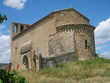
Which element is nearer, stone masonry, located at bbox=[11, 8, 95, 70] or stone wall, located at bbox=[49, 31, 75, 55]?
stone masonry, located at bbox=[11, 8, 95, 70]

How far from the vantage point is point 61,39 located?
68.3 ft

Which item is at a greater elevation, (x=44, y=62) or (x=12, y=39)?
(x=12, y=39)

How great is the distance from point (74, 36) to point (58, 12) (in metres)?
3.37

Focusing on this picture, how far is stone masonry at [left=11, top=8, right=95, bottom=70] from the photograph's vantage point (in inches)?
753

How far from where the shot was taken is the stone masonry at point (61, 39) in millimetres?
19133

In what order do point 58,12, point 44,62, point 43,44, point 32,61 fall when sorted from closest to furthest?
1. point 44,62
2. point 58,12
3. point 43,44
4. point 32,61

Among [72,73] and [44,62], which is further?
Answer: [44,62]

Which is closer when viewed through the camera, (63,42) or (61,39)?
(63,42)

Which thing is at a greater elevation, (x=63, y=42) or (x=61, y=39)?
(x=61, y=39)

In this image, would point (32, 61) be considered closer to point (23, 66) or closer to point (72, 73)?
point (23, 66)

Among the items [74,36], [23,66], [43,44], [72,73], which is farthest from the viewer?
[23,66]

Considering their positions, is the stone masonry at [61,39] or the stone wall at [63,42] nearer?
the stone masonry at [61,39]

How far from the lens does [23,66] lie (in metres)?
27.3

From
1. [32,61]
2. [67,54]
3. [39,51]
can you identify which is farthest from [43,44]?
[67,54]
